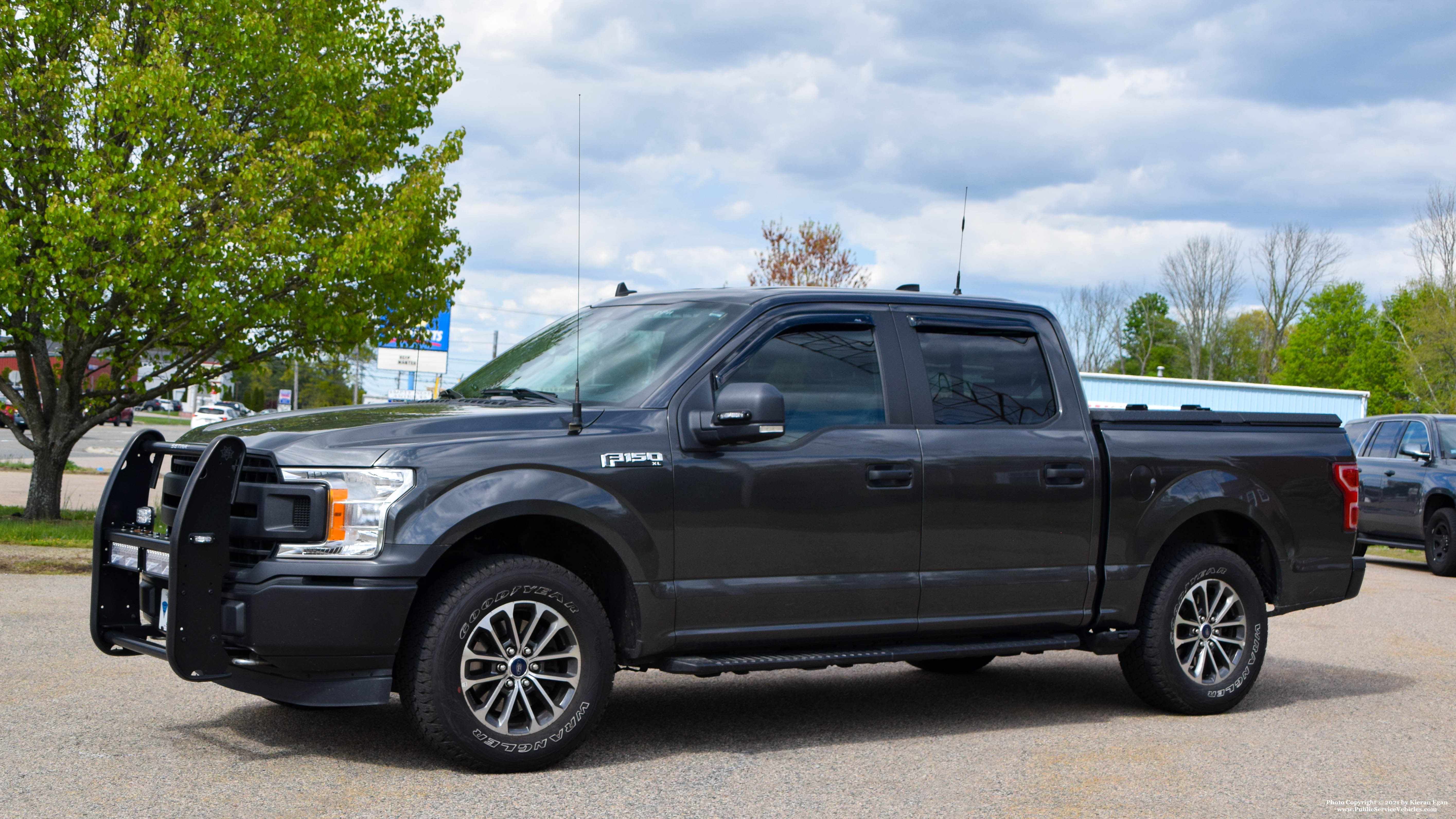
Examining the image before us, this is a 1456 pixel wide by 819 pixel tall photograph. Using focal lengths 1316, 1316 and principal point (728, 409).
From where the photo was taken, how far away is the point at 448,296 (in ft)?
54.7

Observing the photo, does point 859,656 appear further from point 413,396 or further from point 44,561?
point 413,396

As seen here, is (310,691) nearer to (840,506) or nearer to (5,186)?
(840,506)

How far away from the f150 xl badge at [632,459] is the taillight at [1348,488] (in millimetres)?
4111

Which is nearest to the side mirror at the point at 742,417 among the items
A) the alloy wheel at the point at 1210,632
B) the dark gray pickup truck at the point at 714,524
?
the dark gray pickup truck at the point at 714,524

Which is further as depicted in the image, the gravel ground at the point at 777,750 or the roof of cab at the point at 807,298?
the roof of cab at the point at 807,298

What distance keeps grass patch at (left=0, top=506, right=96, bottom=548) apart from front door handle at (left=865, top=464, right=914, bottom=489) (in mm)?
8089

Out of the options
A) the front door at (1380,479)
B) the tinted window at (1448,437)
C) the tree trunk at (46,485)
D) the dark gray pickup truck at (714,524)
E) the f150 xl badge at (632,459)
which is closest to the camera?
the dark gray pickup truck at (714,524)

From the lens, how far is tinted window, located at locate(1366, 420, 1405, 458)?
16.7 metres

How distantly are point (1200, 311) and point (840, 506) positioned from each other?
270ft

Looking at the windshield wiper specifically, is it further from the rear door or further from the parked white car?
the parked white car

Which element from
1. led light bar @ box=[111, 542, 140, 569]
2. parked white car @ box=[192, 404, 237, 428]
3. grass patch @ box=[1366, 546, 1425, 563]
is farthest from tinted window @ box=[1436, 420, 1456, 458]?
parked white car @ box=[192, 404, 237, 428]

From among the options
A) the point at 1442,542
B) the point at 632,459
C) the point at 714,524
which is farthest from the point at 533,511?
the point at 1442,542

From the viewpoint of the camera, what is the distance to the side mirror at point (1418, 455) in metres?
16.1

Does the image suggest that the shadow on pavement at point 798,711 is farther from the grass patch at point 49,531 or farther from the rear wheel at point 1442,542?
the rear wheel at point 1442,542
